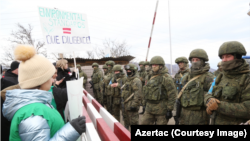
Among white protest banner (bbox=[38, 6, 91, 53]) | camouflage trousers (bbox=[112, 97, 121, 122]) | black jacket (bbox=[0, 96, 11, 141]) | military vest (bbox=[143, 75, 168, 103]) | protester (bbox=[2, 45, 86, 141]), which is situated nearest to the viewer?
protester (bbox=[2, 45, 86, 141])

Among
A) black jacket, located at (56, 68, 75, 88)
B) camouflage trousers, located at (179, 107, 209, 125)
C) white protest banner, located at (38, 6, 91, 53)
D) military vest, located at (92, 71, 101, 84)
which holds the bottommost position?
camouflage trousers, located at (179, 107, 209, 125)

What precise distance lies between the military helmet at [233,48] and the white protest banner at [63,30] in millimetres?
2340

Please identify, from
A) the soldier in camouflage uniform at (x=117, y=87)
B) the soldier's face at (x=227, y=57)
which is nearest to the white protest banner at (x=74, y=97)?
the soldier's face at (x=227, y=57)

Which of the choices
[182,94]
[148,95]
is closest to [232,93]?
[182,94]

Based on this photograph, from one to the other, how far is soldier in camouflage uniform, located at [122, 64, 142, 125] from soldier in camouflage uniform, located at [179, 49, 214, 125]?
1.41m

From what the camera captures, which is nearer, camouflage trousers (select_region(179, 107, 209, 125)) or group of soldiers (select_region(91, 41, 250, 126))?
group of soldiers (select_region(91, 41, 250, 126))

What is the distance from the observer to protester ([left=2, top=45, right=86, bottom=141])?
1.01 meters

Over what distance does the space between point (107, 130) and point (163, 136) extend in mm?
835

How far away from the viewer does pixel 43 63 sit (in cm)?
126

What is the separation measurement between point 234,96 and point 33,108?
2.77 m

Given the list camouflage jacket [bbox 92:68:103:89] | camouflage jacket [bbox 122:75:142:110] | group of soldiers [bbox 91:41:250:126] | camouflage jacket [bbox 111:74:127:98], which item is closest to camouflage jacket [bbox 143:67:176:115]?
group of soldiers [bbox 91:41:250:126]

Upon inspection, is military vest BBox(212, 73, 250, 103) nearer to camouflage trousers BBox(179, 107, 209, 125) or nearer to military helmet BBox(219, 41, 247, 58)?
military helmet BBox(219, 41, 247, 58)

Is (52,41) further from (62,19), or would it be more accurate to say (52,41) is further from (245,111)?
(245,111)

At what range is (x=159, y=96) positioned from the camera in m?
3.82
